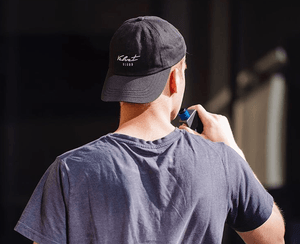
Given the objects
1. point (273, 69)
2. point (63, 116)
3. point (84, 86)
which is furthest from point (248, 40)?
point (63, 116)

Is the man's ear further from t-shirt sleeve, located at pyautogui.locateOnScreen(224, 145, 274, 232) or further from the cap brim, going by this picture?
t-shirt sleeve, located at pyautogui.locateOnScreen(224, 145, 274, 232)

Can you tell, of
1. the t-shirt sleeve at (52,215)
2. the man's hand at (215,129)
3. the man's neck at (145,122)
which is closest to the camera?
the t-shirt sleeve at (52,215)

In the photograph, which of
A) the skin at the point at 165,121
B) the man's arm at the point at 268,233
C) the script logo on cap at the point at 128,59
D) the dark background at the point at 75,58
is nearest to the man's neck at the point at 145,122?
the skin at the point at 165,121

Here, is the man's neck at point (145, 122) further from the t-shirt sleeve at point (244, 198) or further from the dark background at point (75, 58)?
the dark background at point (75, 58)

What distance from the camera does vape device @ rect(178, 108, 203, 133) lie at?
2.01m

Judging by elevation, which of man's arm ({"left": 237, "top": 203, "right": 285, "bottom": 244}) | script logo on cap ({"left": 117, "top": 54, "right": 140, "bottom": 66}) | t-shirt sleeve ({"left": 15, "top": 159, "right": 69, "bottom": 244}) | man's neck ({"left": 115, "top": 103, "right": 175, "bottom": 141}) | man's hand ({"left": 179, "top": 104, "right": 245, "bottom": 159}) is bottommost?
man's arm ({"left": 237, "top": 203, "right": 285, "bottom": 244})

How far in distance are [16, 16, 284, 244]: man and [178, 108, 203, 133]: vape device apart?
230mm

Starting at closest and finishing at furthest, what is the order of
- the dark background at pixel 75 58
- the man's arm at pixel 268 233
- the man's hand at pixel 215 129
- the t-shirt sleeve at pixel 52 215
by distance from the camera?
the t-shirt sleeve at pixel 52 215 → the man's arm at pixel 268 233 → the man's hand at pixel 215 129 → the dark background at pixel 75 58

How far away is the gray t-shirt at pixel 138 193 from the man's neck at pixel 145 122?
0.03 m

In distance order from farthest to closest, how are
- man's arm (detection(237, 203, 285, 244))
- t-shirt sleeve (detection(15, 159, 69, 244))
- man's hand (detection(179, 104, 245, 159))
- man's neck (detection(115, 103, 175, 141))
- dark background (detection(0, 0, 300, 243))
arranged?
1. dark background (detection(0, 0, 300, 243))
2. man's hand (detection(179, 104, 245, 159))
3. man's arm (detection(237, 203, 285, 244))
4. man's neck (detection(115, 103, 175, 141))
5. t-shirt sleeve (detection(15, 159, 69, 244))

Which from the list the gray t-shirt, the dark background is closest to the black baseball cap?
the gray t-shirt

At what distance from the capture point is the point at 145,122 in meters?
1.71

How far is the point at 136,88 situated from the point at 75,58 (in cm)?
323

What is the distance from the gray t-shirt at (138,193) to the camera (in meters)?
1.56
